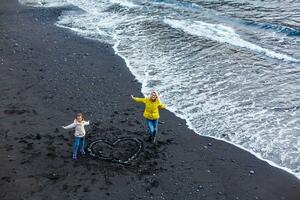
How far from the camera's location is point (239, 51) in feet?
93.6

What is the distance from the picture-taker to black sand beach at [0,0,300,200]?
15008mm

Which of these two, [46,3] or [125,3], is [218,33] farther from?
[46,3]

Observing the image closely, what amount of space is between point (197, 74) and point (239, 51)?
536cm

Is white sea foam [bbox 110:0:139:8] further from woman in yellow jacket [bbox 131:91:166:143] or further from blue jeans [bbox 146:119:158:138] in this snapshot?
blue jeans [bbox 146:119:158:138]

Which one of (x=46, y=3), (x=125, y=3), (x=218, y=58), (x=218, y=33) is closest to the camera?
(x=218, y=58)

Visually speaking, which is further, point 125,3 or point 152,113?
point 125,3

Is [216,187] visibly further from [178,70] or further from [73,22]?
[73,22]

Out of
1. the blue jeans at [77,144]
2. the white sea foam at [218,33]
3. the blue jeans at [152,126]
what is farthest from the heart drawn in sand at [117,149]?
the white sea foam at [218,33]

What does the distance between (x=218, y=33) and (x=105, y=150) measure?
700 inches

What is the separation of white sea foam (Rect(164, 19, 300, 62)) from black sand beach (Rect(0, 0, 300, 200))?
8.87 meters

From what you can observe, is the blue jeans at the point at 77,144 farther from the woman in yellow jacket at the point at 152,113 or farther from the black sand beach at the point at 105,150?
the woman in yellow jacket at the point at 152,113

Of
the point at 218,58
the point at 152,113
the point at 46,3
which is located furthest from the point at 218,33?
the point at 152,113

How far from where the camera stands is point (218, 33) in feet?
105

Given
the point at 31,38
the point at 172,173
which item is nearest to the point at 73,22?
the point at 31,38
